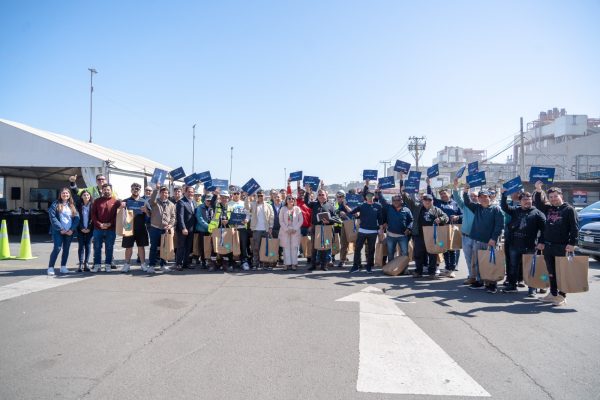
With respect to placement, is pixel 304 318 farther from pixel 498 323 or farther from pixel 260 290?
pixel 498 323

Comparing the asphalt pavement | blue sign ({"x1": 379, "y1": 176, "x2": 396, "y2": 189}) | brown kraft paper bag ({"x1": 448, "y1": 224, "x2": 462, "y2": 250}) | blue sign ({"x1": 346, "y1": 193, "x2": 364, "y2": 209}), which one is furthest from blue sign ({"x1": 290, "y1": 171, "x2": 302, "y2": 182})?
the asphalt pavement

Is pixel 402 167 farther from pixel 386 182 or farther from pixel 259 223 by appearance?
pixel 259 223

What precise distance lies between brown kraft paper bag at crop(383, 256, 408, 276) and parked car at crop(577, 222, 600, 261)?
6.00m

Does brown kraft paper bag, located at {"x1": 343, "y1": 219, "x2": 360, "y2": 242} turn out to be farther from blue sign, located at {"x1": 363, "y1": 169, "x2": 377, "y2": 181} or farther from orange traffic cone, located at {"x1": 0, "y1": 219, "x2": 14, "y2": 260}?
orange traffic cone, located at {"x1": 0, "y1": 219, "x2": 14, "y2": 260}

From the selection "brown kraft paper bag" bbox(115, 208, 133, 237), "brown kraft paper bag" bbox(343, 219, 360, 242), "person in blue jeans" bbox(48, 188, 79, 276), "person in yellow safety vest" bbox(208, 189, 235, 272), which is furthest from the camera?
"brown kraft paper bag" bbox(343, 219, 360, 242)

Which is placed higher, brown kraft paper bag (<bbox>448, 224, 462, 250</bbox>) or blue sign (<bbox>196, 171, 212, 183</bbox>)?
blue sign (<bbox>196, 171, 212, 183</bbox>)

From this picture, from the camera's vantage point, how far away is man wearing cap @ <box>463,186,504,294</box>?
780 cm

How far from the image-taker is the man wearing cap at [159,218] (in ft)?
31.5

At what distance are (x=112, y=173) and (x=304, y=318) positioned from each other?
14.5 meters

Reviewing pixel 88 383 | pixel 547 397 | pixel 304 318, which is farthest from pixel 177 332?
pixel 547 397

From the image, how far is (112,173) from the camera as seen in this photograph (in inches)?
675

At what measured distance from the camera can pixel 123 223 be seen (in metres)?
9.34

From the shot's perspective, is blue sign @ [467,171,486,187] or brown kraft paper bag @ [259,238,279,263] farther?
brown kraft paper bag @ [259,238,279,263]

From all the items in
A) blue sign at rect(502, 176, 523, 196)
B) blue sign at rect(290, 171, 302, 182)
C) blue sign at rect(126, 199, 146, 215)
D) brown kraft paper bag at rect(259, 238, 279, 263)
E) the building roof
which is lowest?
brown kraft paper bag at rect(259, 238, 279, 263)
